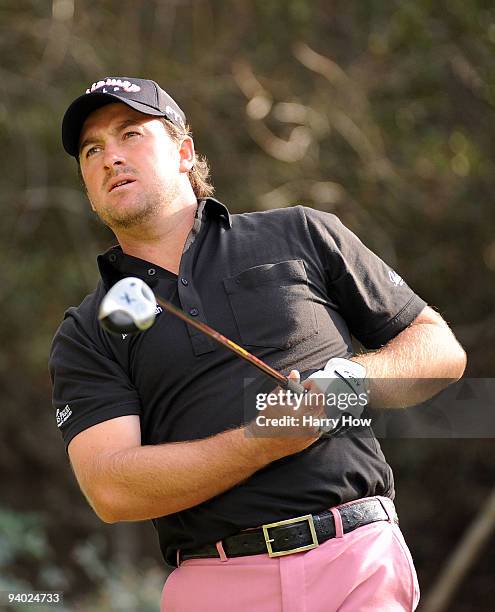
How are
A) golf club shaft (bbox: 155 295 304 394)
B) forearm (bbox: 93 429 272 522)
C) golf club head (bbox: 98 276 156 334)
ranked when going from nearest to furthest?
1. golf club head (bbox: 98 276 156 334)
2. golf club shaft (bbox: 155 295 304 394)
3. forearm (bbox: 93 429 272 522)

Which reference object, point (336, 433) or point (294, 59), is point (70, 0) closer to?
point (294, 59)

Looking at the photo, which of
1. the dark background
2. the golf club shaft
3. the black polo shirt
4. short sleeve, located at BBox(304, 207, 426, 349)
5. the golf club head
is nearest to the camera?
the golf club head

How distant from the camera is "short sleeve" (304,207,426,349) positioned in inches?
113

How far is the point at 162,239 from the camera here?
9.75 feet

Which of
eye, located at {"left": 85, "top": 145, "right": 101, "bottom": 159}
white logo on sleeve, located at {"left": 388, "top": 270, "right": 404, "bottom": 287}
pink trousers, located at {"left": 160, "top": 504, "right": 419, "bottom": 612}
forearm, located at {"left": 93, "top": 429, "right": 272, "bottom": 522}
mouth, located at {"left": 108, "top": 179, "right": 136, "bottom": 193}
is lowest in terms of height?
pink trousers, located at {"left": 160, "top": 504, "right": 419, "bottom": 612}

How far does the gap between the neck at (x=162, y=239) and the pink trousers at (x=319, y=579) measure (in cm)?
77

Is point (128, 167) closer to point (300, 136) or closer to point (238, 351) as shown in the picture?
point (238, 351)

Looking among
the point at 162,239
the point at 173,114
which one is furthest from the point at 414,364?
the point at 173,114

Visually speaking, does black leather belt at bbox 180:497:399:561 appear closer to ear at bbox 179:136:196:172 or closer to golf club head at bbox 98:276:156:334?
golf club head at bbox 98:276:156:334

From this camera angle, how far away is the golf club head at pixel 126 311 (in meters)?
2.16

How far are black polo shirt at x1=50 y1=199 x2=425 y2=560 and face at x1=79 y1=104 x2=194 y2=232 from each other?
13cm

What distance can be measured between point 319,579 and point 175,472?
401 mm

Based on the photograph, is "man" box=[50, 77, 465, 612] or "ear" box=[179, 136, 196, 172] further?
"ear" box=[179, 136, 196, 172]

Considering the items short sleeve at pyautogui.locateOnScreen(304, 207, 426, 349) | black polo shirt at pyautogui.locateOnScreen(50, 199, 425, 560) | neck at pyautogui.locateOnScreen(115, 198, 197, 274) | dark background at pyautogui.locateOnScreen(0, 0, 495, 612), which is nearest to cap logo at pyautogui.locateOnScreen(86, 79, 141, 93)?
neck at pyautogui.locateOnScreen(115, 198, 197, 274)
